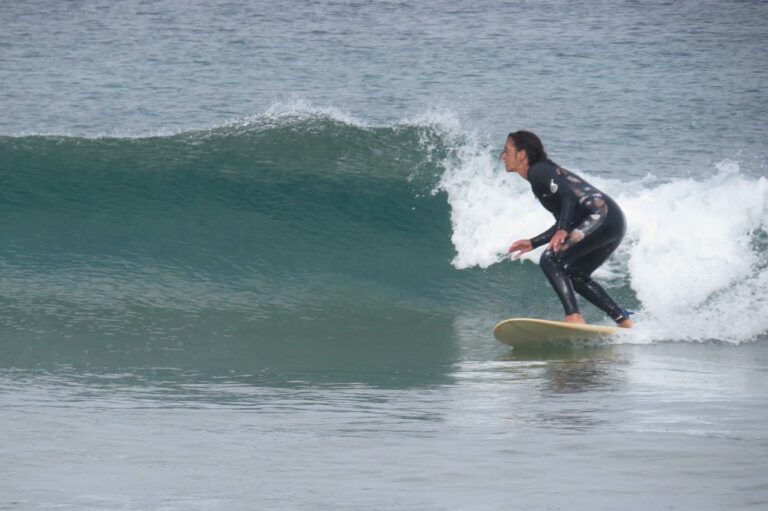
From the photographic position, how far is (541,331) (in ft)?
26.4

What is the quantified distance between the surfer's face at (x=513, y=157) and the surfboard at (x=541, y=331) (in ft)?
3.28

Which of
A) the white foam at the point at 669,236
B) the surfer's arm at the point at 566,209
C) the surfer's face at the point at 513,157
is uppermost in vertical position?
the surfer's face at the point at 513,157

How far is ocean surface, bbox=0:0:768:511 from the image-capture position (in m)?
4.55

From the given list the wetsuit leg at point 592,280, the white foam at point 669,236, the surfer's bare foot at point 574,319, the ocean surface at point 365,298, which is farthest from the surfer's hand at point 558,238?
the white foam at point 669,236

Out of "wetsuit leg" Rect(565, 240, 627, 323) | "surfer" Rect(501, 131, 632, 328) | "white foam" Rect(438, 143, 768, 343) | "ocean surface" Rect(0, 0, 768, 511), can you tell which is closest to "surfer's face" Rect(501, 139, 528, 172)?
"surfer" Rect(501, 131, 632, 328)

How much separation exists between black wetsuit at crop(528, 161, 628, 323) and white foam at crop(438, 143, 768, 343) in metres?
A: 0.62

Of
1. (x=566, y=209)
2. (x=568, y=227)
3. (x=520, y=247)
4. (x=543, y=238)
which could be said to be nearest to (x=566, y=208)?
(x=566, y=209)

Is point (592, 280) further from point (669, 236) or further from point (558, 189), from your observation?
point (669, 236)

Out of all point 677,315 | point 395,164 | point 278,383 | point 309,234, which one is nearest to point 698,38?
point 395,164

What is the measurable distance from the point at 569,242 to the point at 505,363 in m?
1.08

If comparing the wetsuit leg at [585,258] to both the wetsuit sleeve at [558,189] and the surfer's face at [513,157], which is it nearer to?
the wetsuit sleeve at [558,189]

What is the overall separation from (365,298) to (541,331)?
7.74 ft

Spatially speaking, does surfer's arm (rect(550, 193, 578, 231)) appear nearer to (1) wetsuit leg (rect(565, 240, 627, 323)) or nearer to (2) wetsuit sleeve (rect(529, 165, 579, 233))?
(2) wetsuit sleeve (rect(529, 165, 579, 233))

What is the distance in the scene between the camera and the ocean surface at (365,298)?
4555 millimetres
